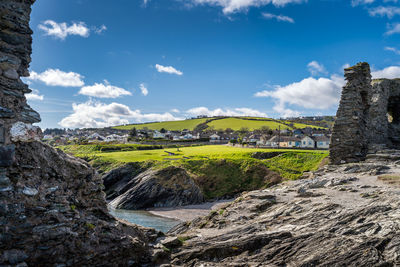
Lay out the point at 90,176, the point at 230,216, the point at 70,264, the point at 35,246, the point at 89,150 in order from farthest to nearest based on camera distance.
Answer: the point at 89,150, the point at 230,216, the point at 90,176, the point at 70,264, the point at 35,246

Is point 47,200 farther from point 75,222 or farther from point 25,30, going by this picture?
point 25,30

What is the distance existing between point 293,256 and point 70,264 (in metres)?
5.99

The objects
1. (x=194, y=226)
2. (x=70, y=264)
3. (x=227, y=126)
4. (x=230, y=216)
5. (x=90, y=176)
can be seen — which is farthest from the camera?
(x=227, y=126)

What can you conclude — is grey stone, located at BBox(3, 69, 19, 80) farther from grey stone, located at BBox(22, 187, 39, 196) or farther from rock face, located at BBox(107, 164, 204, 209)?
rock face, located at BBox(107, 164, 204, 209)

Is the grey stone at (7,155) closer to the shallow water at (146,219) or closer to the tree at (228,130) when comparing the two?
the shallow water at (146,219)

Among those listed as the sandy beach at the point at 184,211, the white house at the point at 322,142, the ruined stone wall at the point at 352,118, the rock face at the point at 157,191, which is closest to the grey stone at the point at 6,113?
the ruined stone wall at the point at 352,118

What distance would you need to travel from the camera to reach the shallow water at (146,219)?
28116mm

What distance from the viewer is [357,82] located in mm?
17094

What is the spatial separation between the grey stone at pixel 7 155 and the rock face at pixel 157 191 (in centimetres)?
3238

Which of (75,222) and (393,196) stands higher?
(393,196)

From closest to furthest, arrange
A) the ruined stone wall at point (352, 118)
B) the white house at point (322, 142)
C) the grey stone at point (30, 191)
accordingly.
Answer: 1. the grey stone at point (30, 191)
2. the ruined stone wall at point (352, 118)
3. the white house at point (322, 142)

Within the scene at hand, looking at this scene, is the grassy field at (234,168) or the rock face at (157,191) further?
the grassy field at (234,168)

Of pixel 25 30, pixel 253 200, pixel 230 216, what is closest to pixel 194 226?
pixel 230 216

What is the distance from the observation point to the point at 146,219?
30703mm
